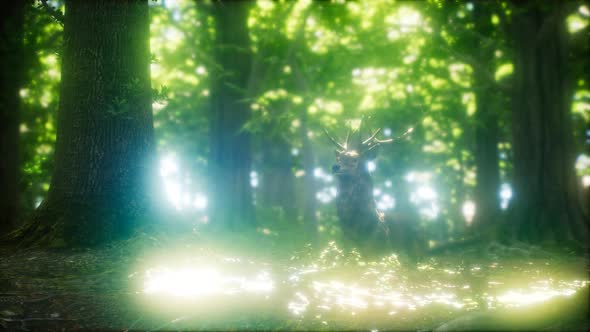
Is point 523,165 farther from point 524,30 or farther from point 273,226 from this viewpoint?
point 273,226

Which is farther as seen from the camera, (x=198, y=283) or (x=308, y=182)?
(x=308, y=182)

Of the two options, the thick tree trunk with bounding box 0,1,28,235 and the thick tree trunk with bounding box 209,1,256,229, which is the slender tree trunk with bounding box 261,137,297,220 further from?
the thick tree trunk with bounding box 0,1,28,235

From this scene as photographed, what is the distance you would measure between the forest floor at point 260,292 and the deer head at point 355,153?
1.58 meters

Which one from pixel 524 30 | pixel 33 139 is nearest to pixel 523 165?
pixel 524 30

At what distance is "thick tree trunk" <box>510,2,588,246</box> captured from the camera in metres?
8.90

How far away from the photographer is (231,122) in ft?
45.2

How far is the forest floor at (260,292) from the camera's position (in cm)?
322

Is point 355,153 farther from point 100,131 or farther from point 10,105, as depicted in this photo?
point 10,105

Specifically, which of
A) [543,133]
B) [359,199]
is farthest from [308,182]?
[359,199]

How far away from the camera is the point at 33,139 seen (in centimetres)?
1317

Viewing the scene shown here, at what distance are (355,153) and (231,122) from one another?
733cm

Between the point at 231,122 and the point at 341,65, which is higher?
the point at 341,65

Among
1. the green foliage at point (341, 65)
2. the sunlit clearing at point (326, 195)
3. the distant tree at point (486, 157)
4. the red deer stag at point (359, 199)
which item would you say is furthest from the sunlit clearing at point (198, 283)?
the sunlit clearing at point (326, 195)

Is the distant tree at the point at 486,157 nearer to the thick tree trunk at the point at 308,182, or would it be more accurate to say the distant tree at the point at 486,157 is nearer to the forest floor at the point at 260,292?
the thick tree trunk at the point at 308,182
